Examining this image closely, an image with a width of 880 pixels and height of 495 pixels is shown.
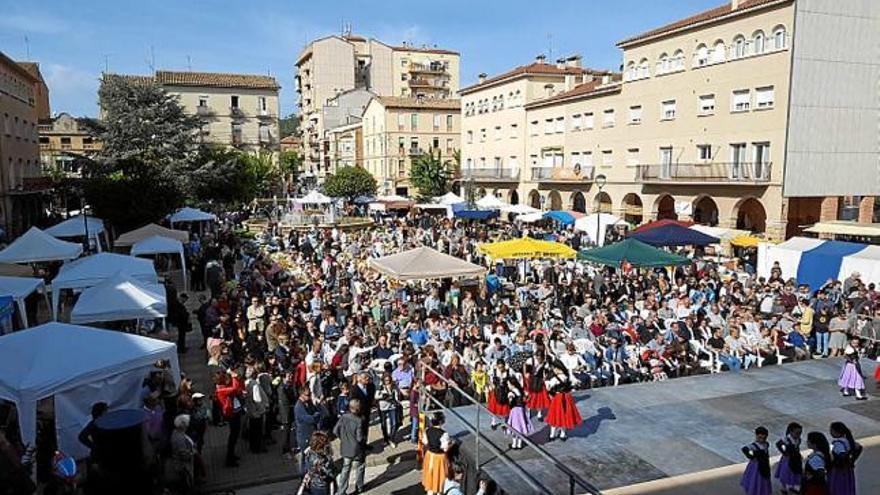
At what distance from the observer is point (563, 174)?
42688 millimetres

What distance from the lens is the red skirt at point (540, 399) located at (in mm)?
9719

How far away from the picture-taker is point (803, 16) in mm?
27781

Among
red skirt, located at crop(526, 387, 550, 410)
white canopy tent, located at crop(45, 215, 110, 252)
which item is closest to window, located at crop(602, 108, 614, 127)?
white canopy tent, located at crop(45, 215, 110, 252)

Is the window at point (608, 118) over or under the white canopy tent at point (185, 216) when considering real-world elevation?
over

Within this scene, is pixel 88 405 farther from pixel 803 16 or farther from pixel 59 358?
pixel 803 16

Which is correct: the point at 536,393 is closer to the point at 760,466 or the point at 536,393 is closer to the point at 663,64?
the point at 760,466

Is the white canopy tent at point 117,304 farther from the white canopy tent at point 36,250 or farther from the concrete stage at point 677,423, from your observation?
the concrete stage at point 677,423

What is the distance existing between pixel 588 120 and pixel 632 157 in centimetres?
505

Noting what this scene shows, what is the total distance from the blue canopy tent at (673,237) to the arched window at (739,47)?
13.5 metres

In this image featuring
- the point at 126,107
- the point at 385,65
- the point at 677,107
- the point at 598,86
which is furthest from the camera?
the point at 385,65

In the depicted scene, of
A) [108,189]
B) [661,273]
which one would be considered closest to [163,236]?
[108,189]

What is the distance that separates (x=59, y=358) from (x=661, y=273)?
18693mm

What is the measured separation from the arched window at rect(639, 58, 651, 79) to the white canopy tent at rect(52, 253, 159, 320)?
1163 inches

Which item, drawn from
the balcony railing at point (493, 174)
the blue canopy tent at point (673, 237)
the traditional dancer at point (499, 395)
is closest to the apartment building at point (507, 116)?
the balcony railing at point (493, 174)
